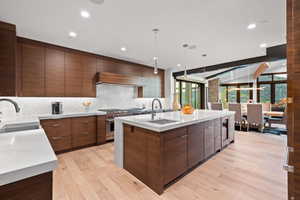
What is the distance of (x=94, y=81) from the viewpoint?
Result: 382cm

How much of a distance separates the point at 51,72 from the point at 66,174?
227 centimetres

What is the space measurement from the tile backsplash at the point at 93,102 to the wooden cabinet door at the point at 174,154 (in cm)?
282

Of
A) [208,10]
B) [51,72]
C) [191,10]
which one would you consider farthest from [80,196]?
[208,10]

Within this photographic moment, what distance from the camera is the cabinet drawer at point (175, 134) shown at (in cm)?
180

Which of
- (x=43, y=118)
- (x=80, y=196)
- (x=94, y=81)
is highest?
(x=94, y=81)

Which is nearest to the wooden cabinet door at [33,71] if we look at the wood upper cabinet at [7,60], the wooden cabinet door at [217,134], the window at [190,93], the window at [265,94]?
the wood upper cabinet at [7,60]

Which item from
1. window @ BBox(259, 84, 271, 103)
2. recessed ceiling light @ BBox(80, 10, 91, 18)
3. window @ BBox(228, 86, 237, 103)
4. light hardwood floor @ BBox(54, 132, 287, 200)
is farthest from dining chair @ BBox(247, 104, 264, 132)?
recessed ceiling light @ BBox(80, 10, 91, 18)

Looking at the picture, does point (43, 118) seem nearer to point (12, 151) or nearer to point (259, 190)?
point (12, 151)

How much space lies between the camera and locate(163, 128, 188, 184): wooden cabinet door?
180 cm

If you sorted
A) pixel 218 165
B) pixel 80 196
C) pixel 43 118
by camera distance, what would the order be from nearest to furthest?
pixel 80 196
pixel 218 165
pixel 43 118

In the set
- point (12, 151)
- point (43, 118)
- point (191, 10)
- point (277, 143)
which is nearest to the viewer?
point (12, 151)

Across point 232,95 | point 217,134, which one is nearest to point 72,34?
point 217,134

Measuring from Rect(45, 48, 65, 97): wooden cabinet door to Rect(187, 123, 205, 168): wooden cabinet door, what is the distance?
308 centimetres

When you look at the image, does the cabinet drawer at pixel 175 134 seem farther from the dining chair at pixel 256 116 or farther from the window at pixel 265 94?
the window at pixel 265 94
